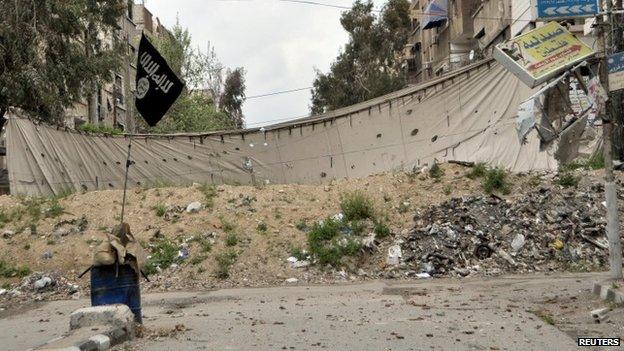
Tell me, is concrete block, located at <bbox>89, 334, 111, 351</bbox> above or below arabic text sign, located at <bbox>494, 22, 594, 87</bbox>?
below

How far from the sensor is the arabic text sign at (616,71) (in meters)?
11.4

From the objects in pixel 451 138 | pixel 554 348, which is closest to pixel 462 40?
pixel 451 138

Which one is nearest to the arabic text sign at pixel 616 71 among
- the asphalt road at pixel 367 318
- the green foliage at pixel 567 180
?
the asphalt road at pixel 367 318

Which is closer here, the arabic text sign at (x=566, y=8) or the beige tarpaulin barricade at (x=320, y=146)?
the arabic text sign at (x=566, y=8)

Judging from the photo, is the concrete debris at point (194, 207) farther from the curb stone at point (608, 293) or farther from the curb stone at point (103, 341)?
the curb stone at point (608, 293)

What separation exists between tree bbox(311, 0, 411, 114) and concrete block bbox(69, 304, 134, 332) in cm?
4004

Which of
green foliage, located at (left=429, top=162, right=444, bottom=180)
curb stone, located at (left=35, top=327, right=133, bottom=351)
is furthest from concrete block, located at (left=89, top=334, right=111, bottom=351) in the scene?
green foliage, located at (left=429, top=162, right=444, bottom=180)

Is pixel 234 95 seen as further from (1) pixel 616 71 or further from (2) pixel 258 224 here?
(1) pixel 616 71

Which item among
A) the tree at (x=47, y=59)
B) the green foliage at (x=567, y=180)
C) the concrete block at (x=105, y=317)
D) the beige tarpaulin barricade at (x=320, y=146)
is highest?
the tree at (x=47, y=59)

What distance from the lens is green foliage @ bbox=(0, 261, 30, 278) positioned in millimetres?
16594

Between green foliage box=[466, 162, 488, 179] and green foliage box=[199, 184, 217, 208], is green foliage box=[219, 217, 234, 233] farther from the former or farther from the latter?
green foliage box=[466, 162, 488, 179]

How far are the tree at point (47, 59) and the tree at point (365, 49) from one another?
83.7ft

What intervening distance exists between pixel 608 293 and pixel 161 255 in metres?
10.4

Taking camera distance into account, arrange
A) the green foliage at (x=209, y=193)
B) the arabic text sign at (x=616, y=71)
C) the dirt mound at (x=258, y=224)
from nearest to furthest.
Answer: the arabic text sign at (x=616, y=71) → the dirt mound at (x=258, y=224) → the green foliage at (x=209, y=193)
